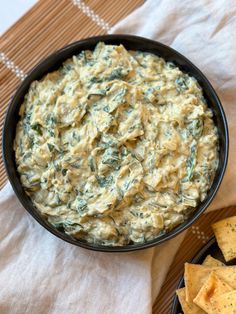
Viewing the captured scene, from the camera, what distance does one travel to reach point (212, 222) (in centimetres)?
272

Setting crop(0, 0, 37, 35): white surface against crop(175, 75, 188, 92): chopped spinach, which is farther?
crop(0, 0, 37, 35): white surface

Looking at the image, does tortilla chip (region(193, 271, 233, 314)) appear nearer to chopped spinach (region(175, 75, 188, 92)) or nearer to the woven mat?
the woven mat

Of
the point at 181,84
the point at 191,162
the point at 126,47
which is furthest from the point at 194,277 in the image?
the point at 126,47

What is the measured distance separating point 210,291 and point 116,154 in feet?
2.57

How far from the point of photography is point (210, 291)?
8.02 ft

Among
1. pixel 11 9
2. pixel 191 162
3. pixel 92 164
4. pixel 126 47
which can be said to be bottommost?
pixel 191 162

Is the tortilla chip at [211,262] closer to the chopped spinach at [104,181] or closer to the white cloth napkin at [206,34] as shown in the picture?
the white cloth napkin at [206,34]

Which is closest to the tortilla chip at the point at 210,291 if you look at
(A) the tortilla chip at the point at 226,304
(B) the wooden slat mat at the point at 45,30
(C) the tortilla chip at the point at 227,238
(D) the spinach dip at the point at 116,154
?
(A) the tortilla chip at the point at 226,304

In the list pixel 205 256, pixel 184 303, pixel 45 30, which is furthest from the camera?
pixel 45 30

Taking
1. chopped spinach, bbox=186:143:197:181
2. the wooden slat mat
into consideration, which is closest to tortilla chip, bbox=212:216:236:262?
chopped spinach, bbox=186:143:197:181

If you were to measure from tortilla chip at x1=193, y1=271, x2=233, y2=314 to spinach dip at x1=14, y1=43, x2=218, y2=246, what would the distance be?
14.0 inches

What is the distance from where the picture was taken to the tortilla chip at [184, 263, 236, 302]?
8.11 ft

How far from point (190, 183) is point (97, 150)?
1.39 ft

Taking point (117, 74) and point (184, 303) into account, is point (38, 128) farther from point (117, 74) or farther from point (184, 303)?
point (184, 303)
